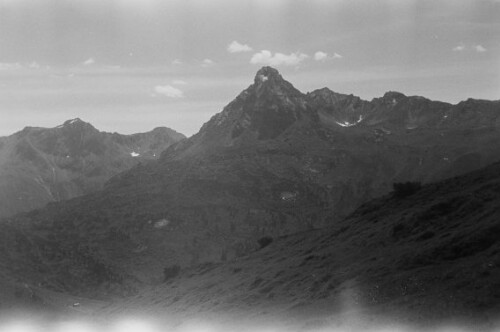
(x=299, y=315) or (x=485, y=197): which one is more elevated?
(x=485, y=197)

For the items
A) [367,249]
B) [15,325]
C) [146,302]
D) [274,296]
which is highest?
[367,249]

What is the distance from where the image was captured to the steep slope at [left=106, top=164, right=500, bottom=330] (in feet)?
159

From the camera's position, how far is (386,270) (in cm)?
6284

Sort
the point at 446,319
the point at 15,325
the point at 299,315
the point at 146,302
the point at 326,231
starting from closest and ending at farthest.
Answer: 1. the point at 446,319
2. the point at 299,315
3. the point at 326,231
4. the point at 146,302
5. the point at 15,325

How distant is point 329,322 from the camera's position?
52406mm

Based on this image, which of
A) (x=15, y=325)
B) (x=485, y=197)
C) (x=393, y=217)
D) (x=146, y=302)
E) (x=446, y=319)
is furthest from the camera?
(x=15, y=325)

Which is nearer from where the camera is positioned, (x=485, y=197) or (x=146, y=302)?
(x=485, y=197)

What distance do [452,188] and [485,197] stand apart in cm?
1976

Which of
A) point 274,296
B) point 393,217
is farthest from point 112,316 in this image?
point 393,217

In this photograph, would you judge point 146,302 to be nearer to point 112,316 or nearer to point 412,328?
point 112,316

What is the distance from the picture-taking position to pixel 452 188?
94062mm

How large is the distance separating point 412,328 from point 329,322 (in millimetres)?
10274

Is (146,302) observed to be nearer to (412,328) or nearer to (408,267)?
(408,267)

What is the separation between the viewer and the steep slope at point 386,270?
48.4 metres
